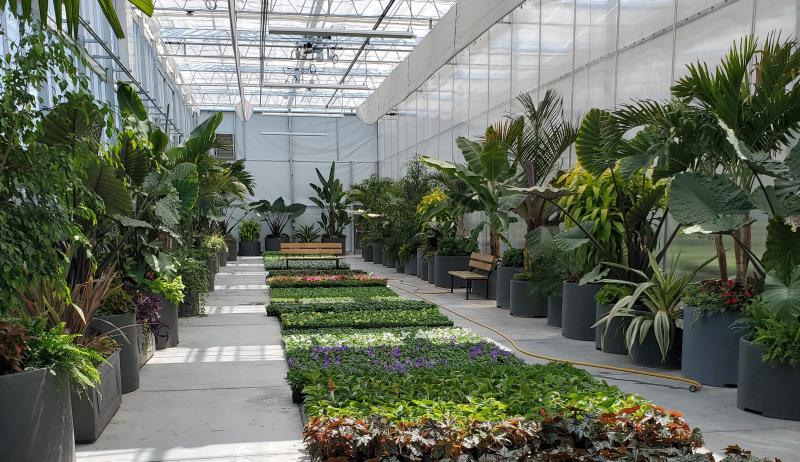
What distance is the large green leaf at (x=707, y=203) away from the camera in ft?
15.7

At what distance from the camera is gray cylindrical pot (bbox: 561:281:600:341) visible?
7871 mm

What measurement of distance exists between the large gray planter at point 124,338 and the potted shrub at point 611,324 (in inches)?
173

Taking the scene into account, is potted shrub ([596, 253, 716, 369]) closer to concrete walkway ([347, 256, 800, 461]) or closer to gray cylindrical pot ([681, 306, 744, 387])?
concrete walkway ([347, 256, 800, 461])

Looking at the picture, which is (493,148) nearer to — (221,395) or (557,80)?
(557,80)

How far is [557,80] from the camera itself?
10812mm

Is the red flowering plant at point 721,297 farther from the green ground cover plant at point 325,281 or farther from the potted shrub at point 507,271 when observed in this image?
the green ground cover plant at point 325,281

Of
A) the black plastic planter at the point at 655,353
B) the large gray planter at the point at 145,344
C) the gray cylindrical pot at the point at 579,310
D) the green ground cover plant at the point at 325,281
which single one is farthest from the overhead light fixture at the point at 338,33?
the black plastic planter at the point at 655,353

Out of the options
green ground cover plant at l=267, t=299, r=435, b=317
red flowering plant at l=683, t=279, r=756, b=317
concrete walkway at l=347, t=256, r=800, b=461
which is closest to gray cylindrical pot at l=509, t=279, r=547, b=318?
concrete walkway at l=347, t=256, r=800, b=461

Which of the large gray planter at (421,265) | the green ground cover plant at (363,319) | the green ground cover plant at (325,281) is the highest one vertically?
the large gray planter at (421,265)

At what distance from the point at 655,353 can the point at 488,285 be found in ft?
17.9

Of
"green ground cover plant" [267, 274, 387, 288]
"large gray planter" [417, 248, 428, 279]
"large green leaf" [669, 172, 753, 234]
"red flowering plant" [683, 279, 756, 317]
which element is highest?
"large green leaf" [669, 172, 753, 234]

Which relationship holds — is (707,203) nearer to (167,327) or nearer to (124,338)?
(124,338)

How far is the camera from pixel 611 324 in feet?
23.3

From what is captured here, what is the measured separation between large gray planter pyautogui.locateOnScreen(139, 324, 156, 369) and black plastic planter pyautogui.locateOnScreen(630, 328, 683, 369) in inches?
181
